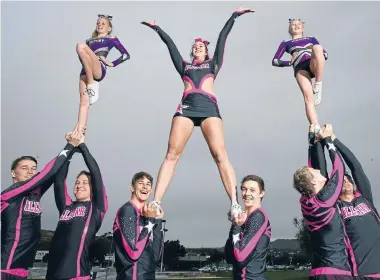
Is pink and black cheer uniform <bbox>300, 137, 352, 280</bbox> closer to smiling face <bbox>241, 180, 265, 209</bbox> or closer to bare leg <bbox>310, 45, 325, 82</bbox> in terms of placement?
smiling face <bbox>241, 180, 265, 209</bbox>

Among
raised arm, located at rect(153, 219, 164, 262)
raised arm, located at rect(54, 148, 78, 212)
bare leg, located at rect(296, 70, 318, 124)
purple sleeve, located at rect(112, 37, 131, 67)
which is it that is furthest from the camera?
purple sleeve, located at rect(112, 37, 131, 67)

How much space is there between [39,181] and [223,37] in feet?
12.9

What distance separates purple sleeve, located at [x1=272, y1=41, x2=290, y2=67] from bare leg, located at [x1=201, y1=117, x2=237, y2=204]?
74.4 inches

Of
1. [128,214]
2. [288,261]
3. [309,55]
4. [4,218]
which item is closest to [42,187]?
[4,218]

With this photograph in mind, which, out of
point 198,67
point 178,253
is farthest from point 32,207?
point 178,253

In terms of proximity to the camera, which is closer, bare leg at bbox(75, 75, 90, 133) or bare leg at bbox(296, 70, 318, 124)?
bare leg at bbox(296, 70, 318, 124)

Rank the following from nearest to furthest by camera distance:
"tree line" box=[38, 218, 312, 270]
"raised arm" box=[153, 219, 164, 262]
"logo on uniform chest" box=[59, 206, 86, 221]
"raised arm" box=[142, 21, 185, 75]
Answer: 1. "raised arm" box=[153, 219, 164, 262]
2. "logo on uniform chest" box=[59, 206, 86, 221]
3. "raised arm" box=[142, 21, 185, 75]
4. "tree line" box=[38, 218, 312, 270]

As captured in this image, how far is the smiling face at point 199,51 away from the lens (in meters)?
7.27

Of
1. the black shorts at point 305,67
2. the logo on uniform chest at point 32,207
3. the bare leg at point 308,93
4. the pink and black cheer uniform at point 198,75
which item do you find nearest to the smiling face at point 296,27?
the black shorts at point 305,67

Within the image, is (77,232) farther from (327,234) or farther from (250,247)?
(327,234)

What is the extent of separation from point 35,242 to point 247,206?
9.20 ft

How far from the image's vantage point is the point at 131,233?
4.59 metres

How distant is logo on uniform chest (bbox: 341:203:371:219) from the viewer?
517 centimetres

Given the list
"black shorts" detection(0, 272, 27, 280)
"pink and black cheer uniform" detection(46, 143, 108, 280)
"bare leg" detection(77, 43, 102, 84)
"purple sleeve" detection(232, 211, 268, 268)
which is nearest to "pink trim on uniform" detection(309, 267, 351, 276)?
"purple sleeve" detection(232, 211, 268, 268)
